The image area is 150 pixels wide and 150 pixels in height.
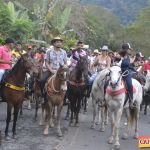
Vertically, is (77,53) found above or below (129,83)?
above

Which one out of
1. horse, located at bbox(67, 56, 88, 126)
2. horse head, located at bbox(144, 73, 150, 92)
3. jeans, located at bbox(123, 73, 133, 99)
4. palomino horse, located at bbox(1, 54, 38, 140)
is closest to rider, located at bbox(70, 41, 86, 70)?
horse, located at bbox(67, 56, 88, 126)

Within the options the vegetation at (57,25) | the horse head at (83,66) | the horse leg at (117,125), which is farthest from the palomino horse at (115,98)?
the vegetation at (57,25)

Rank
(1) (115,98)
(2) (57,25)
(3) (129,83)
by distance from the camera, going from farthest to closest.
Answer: (2) (57,25)
(3) (129,83)
(1) (115,98)

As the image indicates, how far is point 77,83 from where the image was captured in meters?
14.4

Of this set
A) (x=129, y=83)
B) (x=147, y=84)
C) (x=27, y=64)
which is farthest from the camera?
(x=147, y=84)

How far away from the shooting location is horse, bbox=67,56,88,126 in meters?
14.0

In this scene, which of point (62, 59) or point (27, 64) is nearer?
point (27, 64)

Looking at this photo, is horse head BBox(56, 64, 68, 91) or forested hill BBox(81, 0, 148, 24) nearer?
horse head BBox(56, 64, 68, 91)

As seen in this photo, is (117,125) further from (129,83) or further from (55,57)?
(55,57)

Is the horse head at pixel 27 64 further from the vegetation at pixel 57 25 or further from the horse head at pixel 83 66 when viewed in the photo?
the vegetation at pixel 57 25

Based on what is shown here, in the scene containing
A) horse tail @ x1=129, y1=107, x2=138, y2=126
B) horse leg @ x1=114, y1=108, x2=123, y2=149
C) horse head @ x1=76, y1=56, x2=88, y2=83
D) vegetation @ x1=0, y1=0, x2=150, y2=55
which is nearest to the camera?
horse leg @ x1=114, y1=108, x2=123, y2=149

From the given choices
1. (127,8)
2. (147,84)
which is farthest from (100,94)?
(127,8)

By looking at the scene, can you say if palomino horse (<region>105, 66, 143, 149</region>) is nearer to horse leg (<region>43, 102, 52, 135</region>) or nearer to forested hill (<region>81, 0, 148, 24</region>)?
horse leg (<region>43, 102, 52, 135</region>)

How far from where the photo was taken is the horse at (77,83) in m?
14.0
